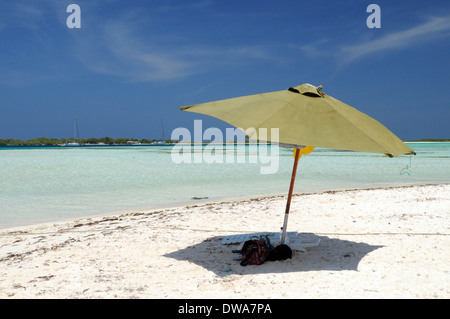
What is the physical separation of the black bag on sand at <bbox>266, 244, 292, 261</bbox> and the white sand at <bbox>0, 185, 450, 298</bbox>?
0.08 meters

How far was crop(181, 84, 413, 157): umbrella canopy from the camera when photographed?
3.57 metres

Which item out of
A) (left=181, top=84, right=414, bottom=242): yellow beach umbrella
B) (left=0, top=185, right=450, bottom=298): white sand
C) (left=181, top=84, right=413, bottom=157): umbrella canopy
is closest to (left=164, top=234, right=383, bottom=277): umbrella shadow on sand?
(left=0, top=185, right=450, bottom=298): white sand

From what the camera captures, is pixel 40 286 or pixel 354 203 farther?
pixel 354 203

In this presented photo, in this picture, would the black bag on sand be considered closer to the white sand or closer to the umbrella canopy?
the white sand

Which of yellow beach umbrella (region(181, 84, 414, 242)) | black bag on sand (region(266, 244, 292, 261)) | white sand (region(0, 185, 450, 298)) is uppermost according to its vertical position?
yellow beach umbrella (region(181, 84, 414, 242))

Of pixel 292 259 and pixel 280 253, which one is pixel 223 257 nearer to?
pixel 280 253

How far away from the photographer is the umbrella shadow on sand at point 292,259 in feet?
13.9

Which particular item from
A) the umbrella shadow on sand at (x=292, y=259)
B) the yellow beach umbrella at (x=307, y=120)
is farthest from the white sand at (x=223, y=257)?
the yellow beach umbrella at (x=307, y=120)

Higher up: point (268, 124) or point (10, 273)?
point (268, 124)

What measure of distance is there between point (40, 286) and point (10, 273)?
0.78 meters

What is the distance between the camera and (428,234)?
5.50 metres
